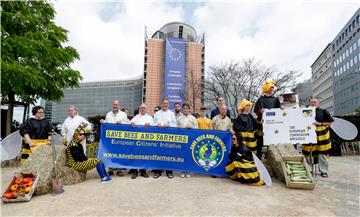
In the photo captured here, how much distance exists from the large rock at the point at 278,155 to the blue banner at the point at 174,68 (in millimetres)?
49475

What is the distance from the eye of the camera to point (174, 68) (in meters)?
57.5

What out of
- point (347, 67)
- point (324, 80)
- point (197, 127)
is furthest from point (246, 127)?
point (324, 80)

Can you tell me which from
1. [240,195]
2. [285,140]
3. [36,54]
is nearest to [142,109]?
[240,195]

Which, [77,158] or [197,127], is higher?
[197,127]

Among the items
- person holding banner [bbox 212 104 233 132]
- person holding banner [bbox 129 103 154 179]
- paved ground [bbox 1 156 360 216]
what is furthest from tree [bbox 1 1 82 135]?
person holding banner [bbox 212 104 233 132]

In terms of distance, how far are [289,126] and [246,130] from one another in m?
0.96

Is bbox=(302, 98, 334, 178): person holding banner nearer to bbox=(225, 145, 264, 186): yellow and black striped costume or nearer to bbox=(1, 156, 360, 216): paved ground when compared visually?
bbox=(1, 156, 360, 216): paved ground

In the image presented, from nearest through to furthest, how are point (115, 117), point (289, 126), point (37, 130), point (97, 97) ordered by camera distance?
point (37, 130), point (289, 126), point (115, 117), point (97, 97)

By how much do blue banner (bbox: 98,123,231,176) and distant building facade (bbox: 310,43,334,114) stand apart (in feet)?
267

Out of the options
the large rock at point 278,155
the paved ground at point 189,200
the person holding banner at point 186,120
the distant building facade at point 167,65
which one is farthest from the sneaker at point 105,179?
the distant building facade at point 167,65

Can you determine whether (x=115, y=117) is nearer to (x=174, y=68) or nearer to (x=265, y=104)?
(x=265, y=104)

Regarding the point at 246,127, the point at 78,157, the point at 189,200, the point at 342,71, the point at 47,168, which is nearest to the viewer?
the point at 189,200

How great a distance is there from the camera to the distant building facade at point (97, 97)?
78125 millimetres

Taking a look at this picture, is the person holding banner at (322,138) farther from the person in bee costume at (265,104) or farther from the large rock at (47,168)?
the large rock at (47,168)
